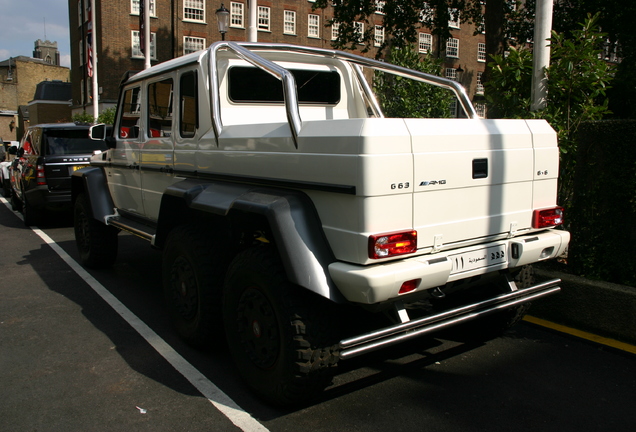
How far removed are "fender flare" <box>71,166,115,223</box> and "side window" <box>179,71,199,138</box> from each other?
2.12 m

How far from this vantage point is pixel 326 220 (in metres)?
3.22

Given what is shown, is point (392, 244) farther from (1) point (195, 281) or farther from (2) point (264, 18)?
(2) point (264, 18)

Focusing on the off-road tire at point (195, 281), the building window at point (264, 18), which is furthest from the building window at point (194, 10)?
the off-road tire at point (195, 281)

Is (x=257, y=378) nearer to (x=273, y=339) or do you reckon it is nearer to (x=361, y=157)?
(x=273, y=339)

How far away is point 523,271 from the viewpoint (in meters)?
4.21

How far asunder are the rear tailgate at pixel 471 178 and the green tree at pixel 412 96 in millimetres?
5556

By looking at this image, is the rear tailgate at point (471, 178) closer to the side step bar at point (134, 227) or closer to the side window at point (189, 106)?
the side window at point (189, 106)

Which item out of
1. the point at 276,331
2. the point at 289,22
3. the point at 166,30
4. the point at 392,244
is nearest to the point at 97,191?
the point at 276,331

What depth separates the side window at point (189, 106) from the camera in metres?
4.53

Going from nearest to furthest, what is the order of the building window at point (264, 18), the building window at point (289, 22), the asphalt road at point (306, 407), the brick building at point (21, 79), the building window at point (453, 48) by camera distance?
the asphalt road at point (306, 407) < the building window at point (264, 18) < the building window at point (289, 22) < the building window at point (453, 48) < the brick building at point (21, 79)

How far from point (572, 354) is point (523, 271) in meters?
0.79

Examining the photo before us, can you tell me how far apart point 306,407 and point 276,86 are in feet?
9.17

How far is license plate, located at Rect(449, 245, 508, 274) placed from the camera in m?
3.38

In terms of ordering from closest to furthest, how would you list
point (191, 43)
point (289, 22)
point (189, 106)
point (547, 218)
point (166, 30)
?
point (547, 218), point (189, 106), point (166, 30), point (191, 43), point (289, 22)
